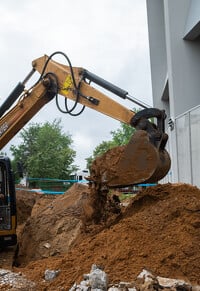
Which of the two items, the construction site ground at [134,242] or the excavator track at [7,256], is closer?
the construction site ground at [134,242]

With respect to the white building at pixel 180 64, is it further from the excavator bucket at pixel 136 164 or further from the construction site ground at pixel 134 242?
the excavator bucket at pixel 136 164

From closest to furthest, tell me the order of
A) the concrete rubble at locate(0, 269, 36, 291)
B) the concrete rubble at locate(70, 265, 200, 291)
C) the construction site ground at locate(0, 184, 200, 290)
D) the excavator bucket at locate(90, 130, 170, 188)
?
the concrete rubble at locate(70, 265, 200, 291) < the construction site ground at locate(0, 184, 200, 290) < the concrete rubble at locate(0, 269, 36, 291) < the excavator bucket at locate(90, 130, 170, 188)

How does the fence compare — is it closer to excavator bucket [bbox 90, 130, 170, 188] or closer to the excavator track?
excavator bucket [bbox 90, 130, 170, 188]

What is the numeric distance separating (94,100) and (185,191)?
243cm

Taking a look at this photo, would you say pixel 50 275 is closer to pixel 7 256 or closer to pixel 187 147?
pixel 7 256

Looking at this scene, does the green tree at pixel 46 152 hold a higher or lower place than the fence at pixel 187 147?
higher

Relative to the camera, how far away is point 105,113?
8219 millimetres

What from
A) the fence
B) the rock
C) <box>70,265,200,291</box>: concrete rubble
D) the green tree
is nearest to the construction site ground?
the rock

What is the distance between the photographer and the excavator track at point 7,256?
8.15m

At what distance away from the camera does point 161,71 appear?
26688mm

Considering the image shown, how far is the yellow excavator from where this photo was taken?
7.03 meters

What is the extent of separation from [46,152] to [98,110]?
165ft

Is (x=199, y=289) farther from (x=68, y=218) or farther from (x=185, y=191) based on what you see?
(x=68, y=218)

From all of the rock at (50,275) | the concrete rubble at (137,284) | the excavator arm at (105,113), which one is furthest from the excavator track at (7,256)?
the concrete rubble at (137,284)
